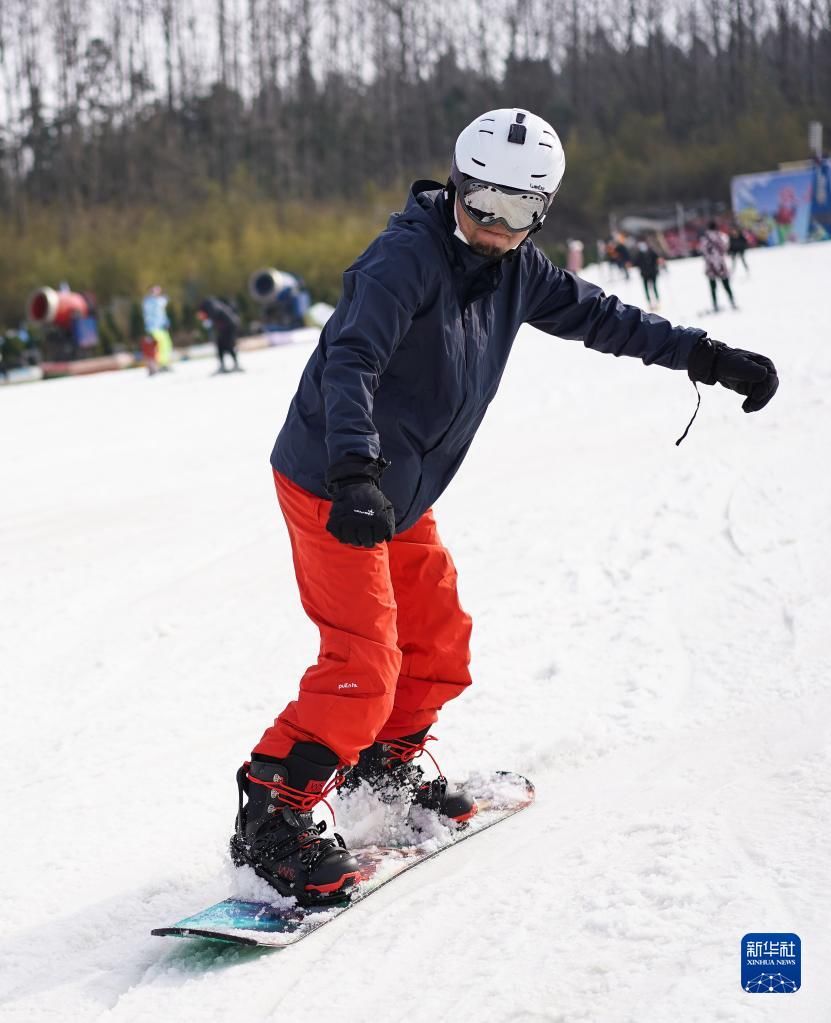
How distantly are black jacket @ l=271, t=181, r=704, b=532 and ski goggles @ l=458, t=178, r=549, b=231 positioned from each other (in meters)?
0.08

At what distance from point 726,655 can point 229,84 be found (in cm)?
5142

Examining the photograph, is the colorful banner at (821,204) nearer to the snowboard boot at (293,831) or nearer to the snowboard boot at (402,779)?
the snowboard boot at (402,779)

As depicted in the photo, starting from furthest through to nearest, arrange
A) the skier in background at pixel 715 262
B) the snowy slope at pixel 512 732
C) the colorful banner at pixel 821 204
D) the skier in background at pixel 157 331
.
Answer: the colorful banner at pixel 821 204
the skier in background at pixel 157 331
the skier in background at pixel 715 262
the snowy slope at pixel 512 732

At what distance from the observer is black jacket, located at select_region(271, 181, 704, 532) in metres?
2.40

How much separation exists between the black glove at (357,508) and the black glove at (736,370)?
1.09m

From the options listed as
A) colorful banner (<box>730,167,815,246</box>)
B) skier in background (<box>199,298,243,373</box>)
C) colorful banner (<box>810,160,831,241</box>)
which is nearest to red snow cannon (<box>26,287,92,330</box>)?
skier in background (<box>199,298,243,373</box>)

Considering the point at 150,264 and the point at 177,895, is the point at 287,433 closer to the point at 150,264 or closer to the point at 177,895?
the point at 177,895

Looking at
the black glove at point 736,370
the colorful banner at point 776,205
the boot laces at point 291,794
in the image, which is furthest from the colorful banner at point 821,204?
the boot laces at point 291,794

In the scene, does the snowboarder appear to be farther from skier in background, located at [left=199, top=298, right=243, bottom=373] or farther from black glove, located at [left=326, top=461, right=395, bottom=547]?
skier in background, located at [left=199, top=298, right=243, bottom=373]

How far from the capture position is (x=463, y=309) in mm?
2623

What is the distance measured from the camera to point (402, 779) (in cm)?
302

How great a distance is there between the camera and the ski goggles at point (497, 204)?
2543mm

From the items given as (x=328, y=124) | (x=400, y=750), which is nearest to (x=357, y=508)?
(x=400, y=750)

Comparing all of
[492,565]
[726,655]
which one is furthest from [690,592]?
[492,565]
